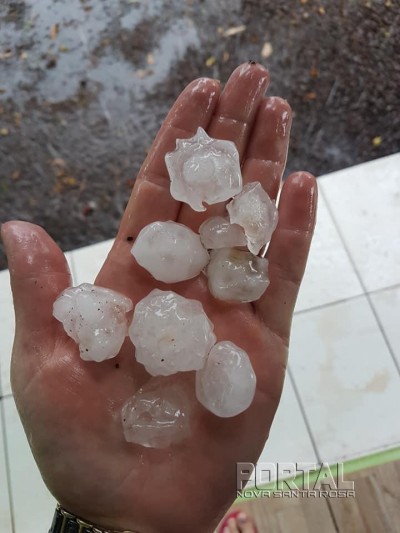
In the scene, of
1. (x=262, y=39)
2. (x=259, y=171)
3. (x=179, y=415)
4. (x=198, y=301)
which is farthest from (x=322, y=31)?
(x=179, y=415)

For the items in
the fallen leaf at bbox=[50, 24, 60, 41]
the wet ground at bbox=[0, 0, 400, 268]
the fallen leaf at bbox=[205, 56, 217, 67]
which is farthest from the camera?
the fallen leaf at bbox=[50, 24, 60, 41]

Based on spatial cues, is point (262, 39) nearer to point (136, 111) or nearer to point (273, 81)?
point (273, 81)

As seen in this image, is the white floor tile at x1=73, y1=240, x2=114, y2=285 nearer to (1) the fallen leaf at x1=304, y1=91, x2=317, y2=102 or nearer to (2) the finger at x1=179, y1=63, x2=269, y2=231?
(2) the finger at x1=179, y1=63, x2=269, y2=231

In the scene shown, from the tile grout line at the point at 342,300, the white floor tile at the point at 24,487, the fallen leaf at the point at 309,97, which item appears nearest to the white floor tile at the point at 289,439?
the tile grout line at the point at 342,300

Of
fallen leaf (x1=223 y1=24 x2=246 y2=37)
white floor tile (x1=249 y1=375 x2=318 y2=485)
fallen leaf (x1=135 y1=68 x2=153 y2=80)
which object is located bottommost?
white floor tile (x1=249 y1=375 x2=318 y2=485)

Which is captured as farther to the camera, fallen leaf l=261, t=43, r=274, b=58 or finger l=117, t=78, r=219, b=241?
fallen leaf l=261, t=43, r=274, b=58

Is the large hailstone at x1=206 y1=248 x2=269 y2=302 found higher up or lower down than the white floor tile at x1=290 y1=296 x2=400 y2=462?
higher up

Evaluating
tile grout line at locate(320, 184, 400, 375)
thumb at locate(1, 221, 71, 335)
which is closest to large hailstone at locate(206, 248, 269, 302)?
thumb at locate(1, 221, 71, 335)
